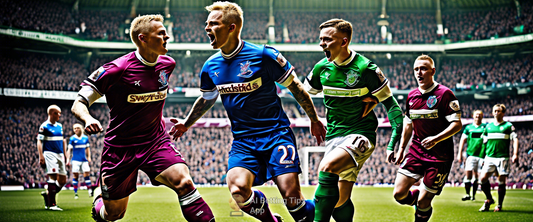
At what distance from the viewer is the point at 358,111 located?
17.4 feet

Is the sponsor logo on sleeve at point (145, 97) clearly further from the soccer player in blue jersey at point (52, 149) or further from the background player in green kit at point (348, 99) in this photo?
the soccer player in blue jersey at point (52, 149)

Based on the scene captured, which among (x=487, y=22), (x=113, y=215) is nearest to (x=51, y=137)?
(x=113, y=215)

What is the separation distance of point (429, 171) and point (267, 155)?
103 inches

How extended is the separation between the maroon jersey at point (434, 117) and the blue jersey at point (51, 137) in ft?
27.7

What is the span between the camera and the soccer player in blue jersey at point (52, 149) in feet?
34.6

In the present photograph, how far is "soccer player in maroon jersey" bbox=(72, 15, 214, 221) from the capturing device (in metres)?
4.69

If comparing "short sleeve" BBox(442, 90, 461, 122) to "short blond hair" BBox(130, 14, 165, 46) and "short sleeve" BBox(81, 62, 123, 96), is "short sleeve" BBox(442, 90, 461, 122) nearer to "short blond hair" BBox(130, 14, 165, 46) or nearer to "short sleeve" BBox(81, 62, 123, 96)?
"short blond hair" BBox(130, 14, 165, 46)

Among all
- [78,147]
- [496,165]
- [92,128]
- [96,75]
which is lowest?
[496,165]

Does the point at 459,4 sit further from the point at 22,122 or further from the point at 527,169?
the point at 22,122

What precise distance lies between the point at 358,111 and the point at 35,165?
23.8 m

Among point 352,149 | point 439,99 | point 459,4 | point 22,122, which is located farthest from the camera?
point 459,4

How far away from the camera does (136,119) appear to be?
4.82 metres

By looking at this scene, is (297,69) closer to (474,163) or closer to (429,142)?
(474,163)

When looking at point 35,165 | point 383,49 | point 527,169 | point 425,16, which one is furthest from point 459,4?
point 35,165
